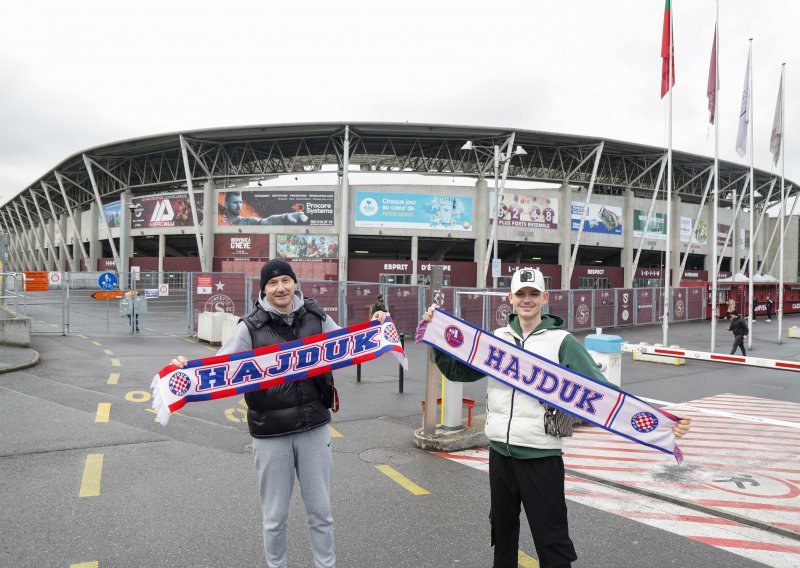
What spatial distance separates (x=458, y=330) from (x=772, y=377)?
13.7 meters

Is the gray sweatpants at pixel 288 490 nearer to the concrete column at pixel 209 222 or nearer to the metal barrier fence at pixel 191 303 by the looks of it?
the metal barrier fence at pixel 191 303

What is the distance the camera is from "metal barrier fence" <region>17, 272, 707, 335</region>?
17547mm

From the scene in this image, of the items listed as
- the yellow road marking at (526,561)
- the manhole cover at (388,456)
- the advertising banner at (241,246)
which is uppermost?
the advertising banner at (241,246)

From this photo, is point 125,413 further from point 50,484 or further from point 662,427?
point 662,427

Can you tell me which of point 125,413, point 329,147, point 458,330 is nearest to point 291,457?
point 458,330

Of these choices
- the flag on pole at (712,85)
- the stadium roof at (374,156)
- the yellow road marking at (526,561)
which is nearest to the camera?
the yellow road marking at (526,561)

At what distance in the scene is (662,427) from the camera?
324 centimetres

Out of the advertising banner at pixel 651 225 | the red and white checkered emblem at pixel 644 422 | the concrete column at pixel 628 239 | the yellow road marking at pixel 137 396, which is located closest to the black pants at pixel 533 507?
the red and white checkered emblem at pixel 644 422

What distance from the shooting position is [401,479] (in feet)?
17.4

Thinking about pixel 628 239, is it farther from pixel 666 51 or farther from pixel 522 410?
pixel 522 410

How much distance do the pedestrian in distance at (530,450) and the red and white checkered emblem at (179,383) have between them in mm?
2016

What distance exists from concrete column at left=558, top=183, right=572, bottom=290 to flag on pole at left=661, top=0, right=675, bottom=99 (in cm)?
2387

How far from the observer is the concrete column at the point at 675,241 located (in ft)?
150

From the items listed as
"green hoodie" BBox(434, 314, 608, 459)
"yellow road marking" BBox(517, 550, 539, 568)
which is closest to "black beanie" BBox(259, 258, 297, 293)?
"green hoodie" BBox(434, 314, 608, 459)
